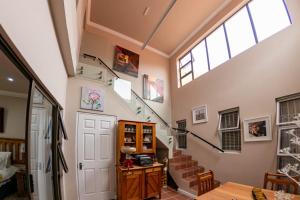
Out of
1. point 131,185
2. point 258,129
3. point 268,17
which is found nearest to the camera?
point 258,129

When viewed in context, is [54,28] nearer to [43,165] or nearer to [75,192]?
[43,165]

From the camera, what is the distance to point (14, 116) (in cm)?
134

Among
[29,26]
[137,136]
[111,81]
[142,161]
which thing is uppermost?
[111,81]

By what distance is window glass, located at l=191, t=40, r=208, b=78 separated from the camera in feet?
19.3

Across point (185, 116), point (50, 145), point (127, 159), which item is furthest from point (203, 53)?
point (50, 145)

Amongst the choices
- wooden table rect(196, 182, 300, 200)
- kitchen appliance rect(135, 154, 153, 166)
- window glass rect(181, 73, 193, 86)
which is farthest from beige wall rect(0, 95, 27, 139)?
window glass rect(181, 73, 193, 86)

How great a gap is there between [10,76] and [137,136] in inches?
147

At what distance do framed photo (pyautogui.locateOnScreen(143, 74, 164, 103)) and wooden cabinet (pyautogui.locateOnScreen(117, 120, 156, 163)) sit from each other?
68.8 inches

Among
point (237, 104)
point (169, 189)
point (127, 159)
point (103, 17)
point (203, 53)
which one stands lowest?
point (169, 189)

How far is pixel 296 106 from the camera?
329cm

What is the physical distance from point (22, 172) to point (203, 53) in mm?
5997

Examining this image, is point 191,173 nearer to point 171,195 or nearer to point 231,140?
point 171,195

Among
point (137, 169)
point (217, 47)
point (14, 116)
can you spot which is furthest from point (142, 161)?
point (217, 47)

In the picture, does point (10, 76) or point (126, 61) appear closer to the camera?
point (10, 76)
